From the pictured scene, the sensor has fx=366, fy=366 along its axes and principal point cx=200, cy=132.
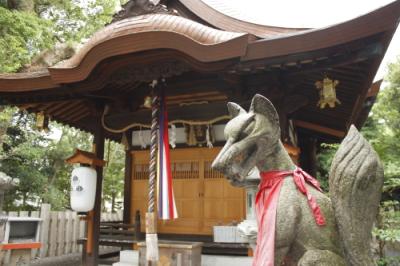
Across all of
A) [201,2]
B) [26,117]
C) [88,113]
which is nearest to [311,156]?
[201,2]

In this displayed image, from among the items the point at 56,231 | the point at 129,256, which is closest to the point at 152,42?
the point at 129,256

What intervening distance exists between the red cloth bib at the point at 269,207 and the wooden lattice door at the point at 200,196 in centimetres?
532

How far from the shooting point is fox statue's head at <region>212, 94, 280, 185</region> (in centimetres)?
262

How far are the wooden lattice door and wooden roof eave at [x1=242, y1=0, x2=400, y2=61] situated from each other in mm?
3716

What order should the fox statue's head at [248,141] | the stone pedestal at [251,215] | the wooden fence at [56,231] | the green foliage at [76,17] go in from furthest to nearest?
the green foliage at [76,17]
the wooden fence at [56,231]
the stone pedestal at [251,215]
the fox statue's head at [248,141]

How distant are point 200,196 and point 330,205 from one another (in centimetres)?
590

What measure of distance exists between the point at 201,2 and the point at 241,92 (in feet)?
8.26

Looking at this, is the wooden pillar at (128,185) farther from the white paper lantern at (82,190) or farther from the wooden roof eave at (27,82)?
the wooden roof eave at (27,82)

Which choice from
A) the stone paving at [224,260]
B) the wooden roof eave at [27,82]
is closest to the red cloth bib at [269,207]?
the stone paving at [224,260]

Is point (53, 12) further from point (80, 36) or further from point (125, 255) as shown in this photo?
point (125, 255)

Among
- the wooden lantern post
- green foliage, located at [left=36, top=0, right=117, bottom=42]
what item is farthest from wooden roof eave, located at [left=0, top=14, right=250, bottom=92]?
green foliage, located at [left=36, top=0, right=117, bottom=42]

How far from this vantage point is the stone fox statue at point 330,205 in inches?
97.6

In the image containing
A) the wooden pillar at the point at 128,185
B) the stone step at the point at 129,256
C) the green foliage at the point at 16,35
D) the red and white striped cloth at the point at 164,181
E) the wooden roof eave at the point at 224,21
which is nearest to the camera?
the red and white striped cloth at the point at 164,181

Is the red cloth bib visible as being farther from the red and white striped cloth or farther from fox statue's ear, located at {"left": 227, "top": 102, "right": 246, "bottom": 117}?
the red and white striped cloth
